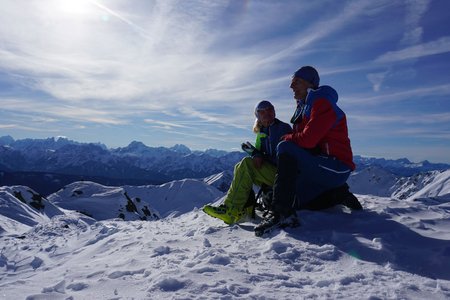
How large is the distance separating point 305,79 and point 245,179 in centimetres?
236

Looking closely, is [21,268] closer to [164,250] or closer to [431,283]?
[164,250]

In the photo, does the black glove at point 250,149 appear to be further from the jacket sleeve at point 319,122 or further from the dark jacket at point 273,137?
the jacket sleeve at point 319,122

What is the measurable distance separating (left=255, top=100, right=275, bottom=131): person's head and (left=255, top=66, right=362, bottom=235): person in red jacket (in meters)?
0.58

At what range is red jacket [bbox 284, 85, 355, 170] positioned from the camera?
6.13m

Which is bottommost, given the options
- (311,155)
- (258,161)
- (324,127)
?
(258,161)

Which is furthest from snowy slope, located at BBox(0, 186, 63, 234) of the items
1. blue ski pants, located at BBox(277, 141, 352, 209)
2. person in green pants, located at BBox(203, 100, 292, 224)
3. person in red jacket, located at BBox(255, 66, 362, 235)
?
blue ski pants, located at BBox(277, 141, 352, 209)

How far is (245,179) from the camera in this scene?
7289 mm

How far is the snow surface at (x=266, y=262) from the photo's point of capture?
3961 mm

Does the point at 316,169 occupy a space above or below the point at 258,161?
below

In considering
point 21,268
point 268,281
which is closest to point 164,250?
point 268,281

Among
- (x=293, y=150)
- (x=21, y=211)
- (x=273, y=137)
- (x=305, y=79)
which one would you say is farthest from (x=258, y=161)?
(x=21, y=211)

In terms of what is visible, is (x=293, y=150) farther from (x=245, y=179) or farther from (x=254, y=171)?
(x=245, y=179)

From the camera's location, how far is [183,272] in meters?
4.54

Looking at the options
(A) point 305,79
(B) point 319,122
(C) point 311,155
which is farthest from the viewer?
(A) point 305,79
